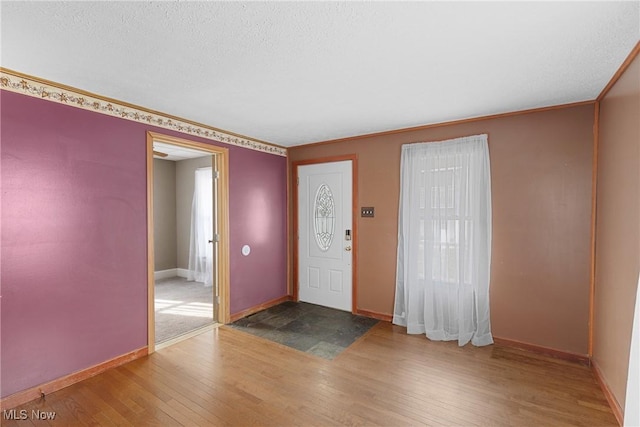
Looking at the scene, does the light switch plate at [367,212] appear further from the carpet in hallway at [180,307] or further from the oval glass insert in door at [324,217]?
the carpet in hallway at [180,307]

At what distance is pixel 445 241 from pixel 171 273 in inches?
218

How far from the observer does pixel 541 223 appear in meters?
2.97

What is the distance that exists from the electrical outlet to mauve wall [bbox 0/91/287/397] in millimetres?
2587

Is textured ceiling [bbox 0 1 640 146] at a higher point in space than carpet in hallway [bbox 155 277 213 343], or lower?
higher

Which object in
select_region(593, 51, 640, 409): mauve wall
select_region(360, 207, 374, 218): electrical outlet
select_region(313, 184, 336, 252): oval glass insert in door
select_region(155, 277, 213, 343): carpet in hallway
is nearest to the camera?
select_region(593, 51, 640, 409): mauve wall

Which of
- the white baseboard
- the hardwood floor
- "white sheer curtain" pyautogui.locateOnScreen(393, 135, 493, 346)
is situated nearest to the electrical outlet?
"white sheer curtain" pyautogui.locateOnScreen(393, 135, 493, 346)

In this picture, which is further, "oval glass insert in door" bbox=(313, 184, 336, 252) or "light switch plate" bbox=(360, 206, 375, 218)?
"oval glass insert in door" bbox=(313, 184, 336, 252)

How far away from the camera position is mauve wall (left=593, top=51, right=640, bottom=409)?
192 centimetres

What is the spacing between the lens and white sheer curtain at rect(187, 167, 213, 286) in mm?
5738

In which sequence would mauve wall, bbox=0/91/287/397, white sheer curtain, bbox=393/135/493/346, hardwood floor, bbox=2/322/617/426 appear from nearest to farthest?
hardwood floor, bbox=2/322/617/426, mauve wall, bbox=0/91/287/397, white sheer curtain, bbox=393/135/493/346

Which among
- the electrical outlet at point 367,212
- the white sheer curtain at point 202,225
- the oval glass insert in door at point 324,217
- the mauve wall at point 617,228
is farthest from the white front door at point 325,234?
the mauve wall at point 617,228

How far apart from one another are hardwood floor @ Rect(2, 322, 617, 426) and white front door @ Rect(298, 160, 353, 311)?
4.36 feet

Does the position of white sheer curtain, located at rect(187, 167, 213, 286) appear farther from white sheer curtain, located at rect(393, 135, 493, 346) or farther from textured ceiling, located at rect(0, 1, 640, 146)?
white sheer curtain, located at rect(393, 135, 493, 346)

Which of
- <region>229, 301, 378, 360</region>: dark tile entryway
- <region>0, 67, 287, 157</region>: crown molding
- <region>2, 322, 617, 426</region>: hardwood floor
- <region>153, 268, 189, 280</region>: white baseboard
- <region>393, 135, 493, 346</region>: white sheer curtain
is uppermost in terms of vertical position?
<region>0, 67, 287, 157</region>: crown molding
